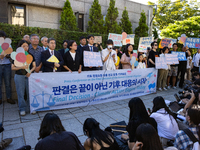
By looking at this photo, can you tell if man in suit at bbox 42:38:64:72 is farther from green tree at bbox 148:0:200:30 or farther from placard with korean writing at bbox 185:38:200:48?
green tree at bbox 148:0:200:30

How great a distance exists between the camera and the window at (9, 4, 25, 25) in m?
9.64

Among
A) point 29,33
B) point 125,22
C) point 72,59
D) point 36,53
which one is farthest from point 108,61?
point 125,22

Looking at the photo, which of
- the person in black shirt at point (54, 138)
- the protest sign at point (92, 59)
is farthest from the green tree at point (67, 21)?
the person in black shirt at point (54, 138)

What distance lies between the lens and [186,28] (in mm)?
17312

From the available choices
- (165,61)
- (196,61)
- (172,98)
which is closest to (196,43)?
(196,61)

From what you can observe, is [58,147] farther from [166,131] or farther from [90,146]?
[166,131]

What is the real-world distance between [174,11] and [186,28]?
24.7ft

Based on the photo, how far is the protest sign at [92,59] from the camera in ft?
17.3

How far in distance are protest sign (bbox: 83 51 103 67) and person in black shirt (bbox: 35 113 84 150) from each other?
3512 millimetres

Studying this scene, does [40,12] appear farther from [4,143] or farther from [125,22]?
[4,143]

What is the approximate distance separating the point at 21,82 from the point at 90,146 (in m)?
3.05

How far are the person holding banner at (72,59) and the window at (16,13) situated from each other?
667cm

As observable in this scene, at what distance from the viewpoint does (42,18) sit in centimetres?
1027

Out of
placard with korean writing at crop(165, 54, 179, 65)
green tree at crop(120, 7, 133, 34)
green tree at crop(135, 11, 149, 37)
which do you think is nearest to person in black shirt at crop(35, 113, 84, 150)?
placard with korean writing at crop(165, 54, 179, 65)
